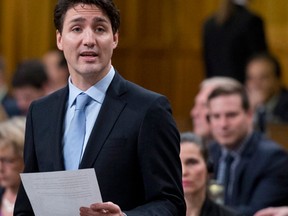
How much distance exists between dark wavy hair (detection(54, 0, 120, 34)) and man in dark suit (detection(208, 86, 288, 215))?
246 centimetres

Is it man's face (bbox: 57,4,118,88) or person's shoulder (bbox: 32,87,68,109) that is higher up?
man's face (bbox: 57,4,118,88)

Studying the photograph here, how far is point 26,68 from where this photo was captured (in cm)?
811

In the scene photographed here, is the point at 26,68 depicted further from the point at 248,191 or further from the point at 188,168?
the point at 188,168

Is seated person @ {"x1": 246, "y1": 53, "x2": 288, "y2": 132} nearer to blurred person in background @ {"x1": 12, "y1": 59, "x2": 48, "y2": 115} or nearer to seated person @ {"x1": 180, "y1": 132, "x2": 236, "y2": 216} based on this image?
blurred person in background @ {"x1": 12, "y1": 59, "x2": 48, "y2": 115}

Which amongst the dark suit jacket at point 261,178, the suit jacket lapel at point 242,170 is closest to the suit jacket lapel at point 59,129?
the dark suit jacket at point 261,178

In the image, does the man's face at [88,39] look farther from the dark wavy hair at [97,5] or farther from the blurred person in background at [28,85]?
the blurred person in background at [28,85]

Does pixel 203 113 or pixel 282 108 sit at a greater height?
pixel 203 113

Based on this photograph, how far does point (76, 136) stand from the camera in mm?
3225

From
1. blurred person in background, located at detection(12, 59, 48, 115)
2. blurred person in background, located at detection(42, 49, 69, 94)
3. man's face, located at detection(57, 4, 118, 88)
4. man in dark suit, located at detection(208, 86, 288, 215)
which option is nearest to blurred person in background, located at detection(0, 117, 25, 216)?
man in dark suit, located at detection(208, 86, 288, 215)

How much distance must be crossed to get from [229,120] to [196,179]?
4.99 ft

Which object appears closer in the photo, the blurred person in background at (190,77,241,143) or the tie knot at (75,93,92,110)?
the tie knot at (75,93,92,110)

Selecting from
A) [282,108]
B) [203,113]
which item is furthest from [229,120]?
[282,108]

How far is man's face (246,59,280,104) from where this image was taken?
837 centimetres

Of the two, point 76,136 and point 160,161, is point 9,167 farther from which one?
point 160,161
